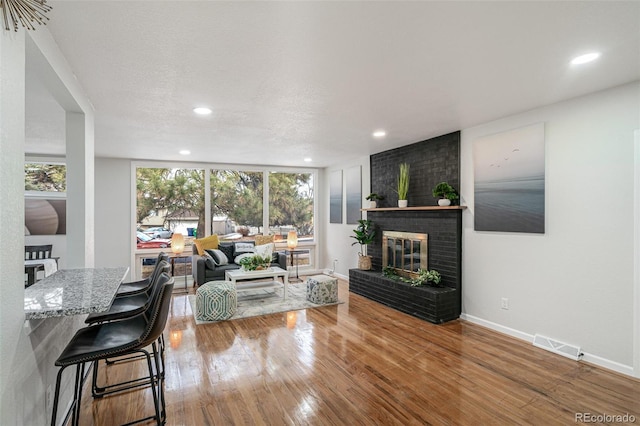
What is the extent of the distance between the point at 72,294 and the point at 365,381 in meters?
2.21

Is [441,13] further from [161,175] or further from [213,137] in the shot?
[161,175]

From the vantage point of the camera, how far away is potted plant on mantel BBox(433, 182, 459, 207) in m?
4.35

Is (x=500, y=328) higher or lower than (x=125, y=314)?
lower

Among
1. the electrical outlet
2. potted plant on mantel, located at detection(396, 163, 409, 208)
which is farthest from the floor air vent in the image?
potted plant on mantel, located at detection(396, 163, 409, 208)

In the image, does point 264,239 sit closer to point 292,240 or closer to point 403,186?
point 292,240

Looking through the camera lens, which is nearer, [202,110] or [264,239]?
[202,110]

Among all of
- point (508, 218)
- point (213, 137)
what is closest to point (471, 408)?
point (508, 218)

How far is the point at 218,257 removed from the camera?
5.86m

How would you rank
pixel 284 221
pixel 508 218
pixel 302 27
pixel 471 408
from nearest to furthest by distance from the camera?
pixel 302 27, pixel 471 408, pixel 508 218, pixel 284 221

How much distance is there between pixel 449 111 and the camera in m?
3.52

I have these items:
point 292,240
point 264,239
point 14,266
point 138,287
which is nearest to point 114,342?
point 14,266

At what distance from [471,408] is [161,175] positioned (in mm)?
6568

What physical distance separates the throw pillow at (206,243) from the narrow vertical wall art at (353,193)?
279 cm

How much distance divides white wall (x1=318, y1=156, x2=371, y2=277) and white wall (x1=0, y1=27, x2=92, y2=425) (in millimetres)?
5360
